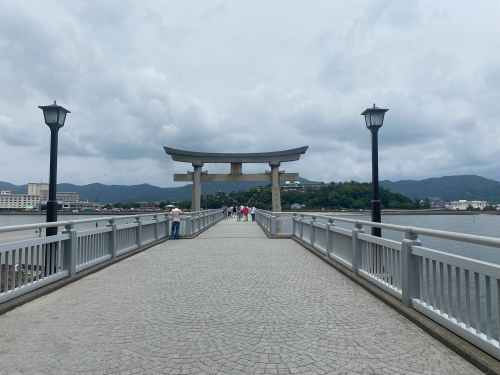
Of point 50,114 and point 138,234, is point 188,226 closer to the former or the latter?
point 138,234

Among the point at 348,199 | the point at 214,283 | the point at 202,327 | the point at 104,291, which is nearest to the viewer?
the point at 202,327

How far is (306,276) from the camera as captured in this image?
303 inches

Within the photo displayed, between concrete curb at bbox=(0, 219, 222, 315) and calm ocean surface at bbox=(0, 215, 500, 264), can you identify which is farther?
calm ocean surface at bbox=(0, 215, 500, 264)

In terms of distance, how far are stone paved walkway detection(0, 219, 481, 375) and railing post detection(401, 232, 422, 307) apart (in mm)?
321

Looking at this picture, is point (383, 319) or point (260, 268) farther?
point (260, 268)

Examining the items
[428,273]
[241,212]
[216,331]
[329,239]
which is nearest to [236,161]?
[241,212]

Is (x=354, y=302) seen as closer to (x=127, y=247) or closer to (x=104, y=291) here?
(x=104, y=291)

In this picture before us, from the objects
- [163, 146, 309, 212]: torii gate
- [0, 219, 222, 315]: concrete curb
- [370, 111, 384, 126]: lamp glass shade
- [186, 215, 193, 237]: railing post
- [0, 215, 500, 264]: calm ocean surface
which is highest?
[163, 146, 309, 212]: torii gate

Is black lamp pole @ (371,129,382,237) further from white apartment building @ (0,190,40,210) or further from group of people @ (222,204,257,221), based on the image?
white apartment building @ (0,190,40,210)

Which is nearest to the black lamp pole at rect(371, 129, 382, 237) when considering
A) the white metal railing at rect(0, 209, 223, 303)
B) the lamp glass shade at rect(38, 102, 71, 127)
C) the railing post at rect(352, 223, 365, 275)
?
the railing post at rect(352, 223, 365, 275)

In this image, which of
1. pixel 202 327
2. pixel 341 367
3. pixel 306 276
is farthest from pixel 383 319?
pixel 306 276

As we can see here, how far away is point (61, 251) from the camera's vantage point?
7.14 meters

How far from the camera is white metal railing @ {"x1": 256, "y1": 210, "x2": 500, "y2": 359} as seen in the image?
141 inches

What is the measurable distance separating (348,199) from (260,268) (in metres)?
115
